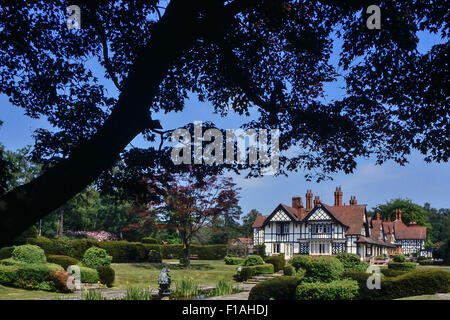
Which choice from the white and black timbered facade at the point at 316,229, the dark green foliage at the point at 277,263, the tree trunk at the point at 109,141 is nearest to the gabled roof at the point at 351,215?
the white and black timbered facade at the point at 316,229

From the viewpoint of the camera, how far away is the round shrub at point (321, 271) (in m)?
12.0

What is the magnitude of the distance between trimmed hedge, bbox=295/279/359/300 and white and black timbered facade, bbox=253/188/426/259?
30828 mm

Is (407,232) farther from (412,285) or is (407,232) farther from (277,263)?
(412,285)

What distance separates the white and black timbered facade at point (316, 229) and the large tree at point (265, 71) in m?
35.0

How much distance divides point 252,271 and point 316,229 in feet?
70.3

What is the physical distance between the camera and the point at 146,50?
5.21 m

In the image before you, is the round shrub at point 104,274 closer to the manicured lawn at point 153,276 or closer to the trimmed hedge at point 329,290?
the manicured lawn at point 153,276

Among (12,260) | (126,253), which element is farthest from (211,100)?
(126,253)

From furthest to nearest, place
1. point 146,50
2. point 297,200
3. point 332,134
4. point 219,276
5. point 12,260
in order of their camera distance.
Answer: point 297,200, point 219,276, point 12,260, point 332,134, point 146,50

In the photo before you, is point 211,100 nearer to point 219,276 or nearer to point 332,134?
point 332,134

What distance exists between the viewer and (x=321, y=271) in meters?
12.0

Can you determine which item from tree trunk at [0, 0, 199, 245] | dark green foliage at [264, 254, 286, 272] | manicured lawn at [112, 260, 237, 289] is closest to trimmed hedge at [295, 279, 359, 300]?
tree trunk at [0, 0, 199, 245]
